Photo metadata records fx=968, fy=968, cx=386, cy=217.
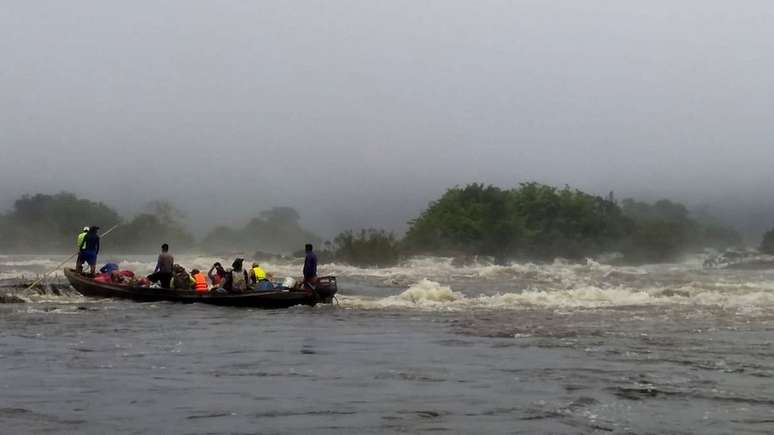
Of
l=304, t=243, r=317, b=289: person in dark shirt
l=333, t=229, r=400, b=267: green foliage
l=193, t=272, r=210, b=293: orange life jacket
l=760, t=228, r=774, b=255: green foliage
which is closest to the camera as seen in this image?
l=304, t=243, r=317, b=289: person in dark shirt

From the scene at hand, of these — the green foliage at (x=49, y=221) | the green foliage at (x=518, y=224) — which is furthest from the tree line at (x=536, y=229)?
the green foliage at (x=49, y=221)

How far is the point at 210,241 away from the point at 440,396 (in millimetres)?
96601

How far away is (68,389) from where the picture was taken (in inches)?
464

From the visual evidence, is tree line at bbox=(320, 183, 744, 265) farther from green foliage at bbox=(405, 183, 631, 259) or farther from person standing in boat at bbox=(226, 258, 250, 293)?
person standing in boat at bbox=(226, 258, 250, 293)

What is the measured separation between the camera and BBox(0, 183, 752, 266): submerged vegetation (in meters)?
74.1

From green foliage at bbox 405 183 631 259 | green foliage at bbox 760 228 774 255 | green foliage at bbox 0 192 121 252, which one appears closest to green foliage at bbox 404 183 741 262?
green foliage at bbox 405 183 631 259

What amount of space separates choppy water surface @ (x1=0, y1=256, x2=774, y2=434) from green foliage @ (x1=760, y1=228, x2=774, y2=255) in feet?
206

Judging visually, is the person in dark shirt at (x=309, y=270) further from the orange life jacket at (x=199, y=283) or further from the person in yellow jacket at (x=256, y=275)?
the orange life jacket at (x=199, y=283)

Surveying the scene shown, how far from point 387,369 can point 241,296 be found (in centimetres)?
1157

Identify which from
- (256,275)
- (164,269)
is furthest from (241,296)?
(164,269)

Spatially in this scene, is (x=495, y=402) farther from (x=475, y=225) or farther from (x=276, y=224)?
(x=276, y=224)

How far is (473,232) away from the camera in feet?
246

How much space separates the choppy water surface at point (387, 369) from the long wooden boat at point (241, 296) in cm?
55

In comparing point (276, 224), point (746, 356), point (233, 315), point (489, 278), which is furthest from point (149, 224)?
point (746, 356)
